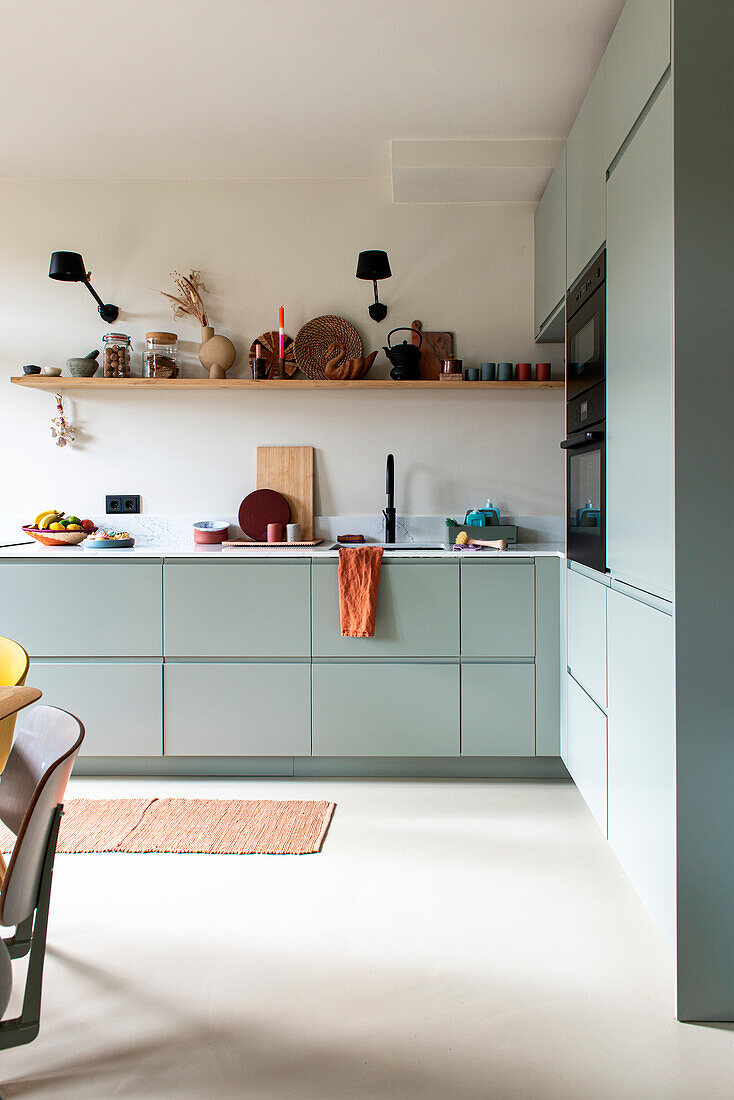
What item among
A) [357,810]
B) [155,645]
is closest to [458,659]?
[357,810]

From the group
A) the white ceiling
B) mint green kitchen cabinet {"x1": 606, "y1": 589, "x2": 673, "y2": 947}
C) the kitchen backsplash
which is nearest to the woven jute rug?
mint green kitchen cabinet {"x1": 606, "y1": 589, "x2": 673, "y2": 947}

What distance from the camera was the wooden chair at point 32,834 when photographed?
1.12 meters

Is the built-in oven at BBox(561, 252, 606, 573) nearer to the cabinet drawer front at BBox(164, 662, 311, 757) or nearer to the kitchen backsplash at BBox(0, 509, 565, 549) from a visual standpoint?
the kitchen backsplash at BBox(0, 509, 565, 549)

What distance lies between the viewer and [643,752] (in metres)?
1.89

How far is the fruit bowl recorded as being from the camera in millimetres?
3355

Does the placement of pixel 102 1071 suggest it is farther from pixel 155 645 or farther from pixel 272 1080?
pixel 155 645

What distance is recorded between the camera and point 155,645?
121 inches

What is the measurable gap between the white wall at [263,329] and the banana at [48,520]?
231 mm

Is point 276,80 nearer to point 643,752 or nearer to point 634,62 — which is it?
point 634,62

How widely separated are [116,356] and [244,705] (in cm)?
168

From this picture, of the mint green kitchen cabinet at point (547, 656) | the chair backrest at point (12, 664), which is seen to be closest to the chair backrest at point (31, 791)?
the chair backrest at point (12, 664)

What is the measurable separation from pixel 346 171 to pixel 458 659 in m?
2.23

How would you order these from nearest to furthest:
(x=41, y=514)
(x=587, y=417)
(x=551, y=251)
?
(x=587, y=417) < (x=551, y=251) < (x=41, y=514)

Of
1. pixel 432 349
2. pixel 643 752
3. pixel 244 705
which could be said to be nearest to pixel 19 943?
pixel 643 752
